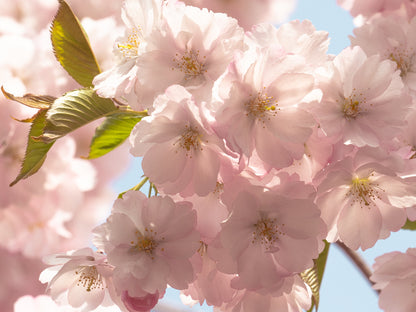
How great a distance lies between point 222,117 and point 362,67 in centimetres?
14

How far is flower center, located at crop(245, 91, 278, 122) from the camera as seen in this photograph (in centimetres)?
45

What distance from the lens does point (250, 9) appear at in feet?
3.28

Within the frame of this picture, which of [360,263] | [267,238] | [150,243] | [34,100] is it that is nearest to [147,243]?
[150,243]

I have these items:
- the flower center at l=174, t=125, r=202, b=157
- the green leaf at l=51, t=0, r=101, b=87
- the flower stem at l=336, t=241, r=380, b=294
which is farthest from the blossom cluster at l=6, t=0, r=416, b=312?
the flower stem at l=336, t=241, r=380, b=294

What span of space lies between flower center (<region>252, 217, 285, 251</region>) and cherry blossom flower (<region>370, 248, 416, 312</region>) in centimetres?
19

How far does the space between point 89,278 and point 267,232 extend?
20cm

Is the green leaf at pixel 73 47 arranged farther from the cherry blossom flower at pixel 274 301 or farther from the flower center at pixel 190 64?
the cherry blossom flower at pixel 274 301

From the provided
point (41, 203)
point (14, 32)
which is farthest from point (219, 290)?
point (14, 32)

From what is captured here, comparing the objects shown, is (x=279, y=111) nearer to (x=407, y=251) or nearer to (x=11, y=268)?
(x=407, y=251)

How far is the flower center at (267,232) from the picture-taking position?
471mm

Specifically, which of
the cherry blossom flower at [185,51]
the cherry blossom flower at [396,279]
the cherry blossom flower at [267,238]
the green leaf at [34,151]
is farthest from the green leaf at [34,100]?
the cherry blossom flower at [396,279]

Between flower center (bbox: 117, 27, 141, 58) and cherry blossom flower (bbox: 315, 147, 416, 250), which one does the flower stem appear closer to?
cherry blossom flower (bbox: 315, 147, 416, 250)

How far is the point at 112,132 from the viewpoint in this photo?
26.6 inches

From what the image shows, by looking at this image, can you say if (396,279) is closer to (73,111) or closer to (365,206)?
(365,206)
